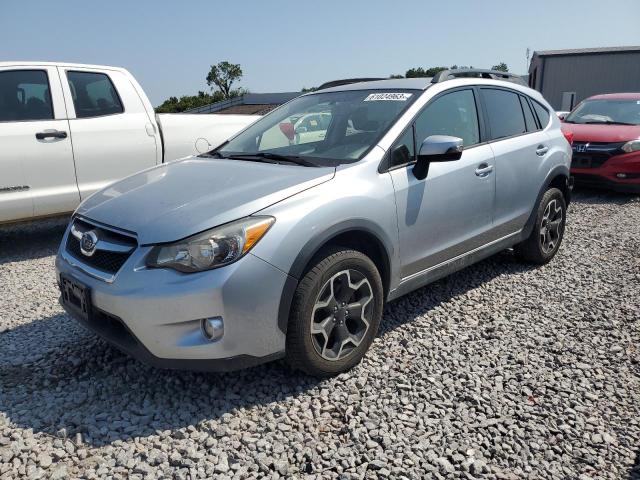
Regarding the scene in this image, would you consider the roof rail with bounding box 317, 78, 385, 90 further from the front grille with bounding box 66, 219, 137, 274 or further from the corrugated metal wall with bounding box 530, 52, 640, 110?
the corrugated metal wall with bounding box 530, 52, 640, 110

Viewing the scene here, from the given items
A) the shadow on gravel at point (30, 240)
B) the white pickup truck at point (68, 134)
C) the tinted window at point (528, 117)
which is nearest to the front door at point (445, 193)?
the tinted window at point (528, 117)

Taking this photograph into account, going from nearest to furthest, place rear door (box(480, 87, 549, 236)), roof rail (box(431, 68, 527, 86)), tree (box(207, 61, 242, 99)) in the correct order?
roof rail (box(431, 68, 527, 86)) < rear door (box(480, 87, 549, 236)) < tree (box(207, 61, 242, 99))

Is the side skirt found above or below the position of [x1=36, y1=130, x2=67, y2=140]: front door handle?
below

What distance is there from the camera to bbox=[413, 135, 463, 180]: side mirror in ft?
10.1

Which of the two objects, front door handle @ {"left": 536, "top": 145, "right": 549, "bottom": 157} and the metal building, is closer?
front door handle @ {"left": 536, "top": 145, "right": 549, "bottom": 157}

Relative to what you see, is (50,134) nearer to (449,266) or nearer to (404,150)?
(404,150)

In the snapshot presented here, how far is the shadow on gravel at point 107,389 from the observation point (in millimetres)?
2553

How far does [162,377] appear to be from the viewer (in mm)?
2945

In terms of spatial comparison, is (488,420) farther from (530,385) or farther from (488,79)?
(488,79)

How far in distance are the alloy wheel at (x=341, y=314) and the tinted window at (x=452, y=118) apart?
3.59ft

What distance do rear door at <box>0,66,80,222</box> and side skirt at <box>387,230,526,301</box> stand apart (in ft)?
Result: 12.5

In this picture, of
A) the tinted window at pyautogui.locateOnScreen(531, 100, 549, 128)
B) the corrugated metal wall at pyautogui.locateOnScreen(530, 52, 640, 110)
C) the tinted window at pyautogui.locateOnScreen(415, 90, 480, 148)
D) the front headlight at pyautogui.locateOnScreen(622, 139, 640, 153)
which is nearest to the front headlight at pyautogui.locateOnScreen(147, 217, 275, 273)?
the tinted window at pyautogui.locateOnScreen(415, 90, 480, 148)

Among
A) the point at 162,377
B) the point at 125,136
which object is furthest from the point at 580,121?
the point at 162,377

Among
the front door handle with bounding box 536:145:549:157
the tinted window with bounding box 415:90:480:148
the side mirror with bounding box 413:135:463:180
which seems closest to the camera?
the side mirror with bounding box 413:135:463:180
